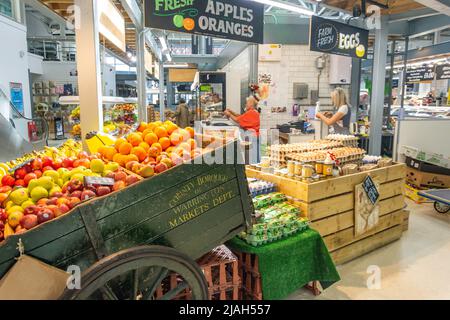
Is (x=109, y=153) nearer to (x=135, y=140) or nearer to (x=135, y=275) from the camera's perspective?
→ (x=135, y=140)

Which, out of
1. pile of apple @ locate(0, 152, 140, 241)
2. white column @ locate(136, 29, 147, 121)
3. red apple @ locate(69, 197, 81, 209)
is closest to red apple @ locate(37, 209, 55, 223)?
pile of apple @ locate(0, 152, 140, 241)

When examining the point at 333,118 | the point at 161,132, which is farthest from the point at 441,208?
the point at 161,132

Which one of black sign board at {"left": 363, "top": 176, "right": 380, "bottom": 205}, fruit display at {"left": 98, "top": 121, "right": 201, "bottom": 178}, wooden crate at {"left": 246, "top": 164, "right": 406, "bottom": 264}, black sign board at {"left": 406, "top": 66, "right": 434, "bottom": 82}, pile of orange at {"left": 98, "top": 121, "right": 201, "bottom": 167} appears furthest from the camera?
black sign board at {"left": 406, "top": 66, "right": 434, "bottom": 82}

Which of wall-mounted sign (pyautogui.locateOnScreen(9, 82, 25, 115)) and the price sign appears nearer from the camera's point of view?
the price sign

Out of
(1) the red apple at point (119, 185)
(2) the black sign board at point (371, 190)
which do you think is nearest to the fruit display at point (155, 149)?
(1) the red apple at point (119, 185)

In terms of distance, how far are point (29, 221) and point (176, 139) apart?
1.11 meters

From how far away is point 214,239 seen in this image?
2.20m

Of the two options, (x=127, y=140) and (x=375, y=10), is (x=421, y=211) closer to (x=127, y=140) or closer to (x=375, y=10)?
(x=375, y=10)

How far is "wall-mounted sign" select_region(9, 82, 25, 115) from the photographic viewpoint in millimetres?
11172

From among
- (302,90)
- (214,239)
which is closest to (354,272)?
(214,239)

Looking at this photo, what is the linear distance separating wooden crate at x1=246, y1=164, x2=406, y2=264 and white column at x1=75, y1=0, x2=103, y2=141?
177cm

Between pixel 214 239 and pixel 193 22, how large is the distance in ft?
9.42

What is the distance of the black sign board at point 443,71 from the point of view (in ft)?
37.5

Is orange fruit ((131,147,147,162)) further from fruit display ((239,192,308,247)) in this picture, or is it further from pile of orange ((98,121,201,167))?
fruit display ((239,192,308,247))
